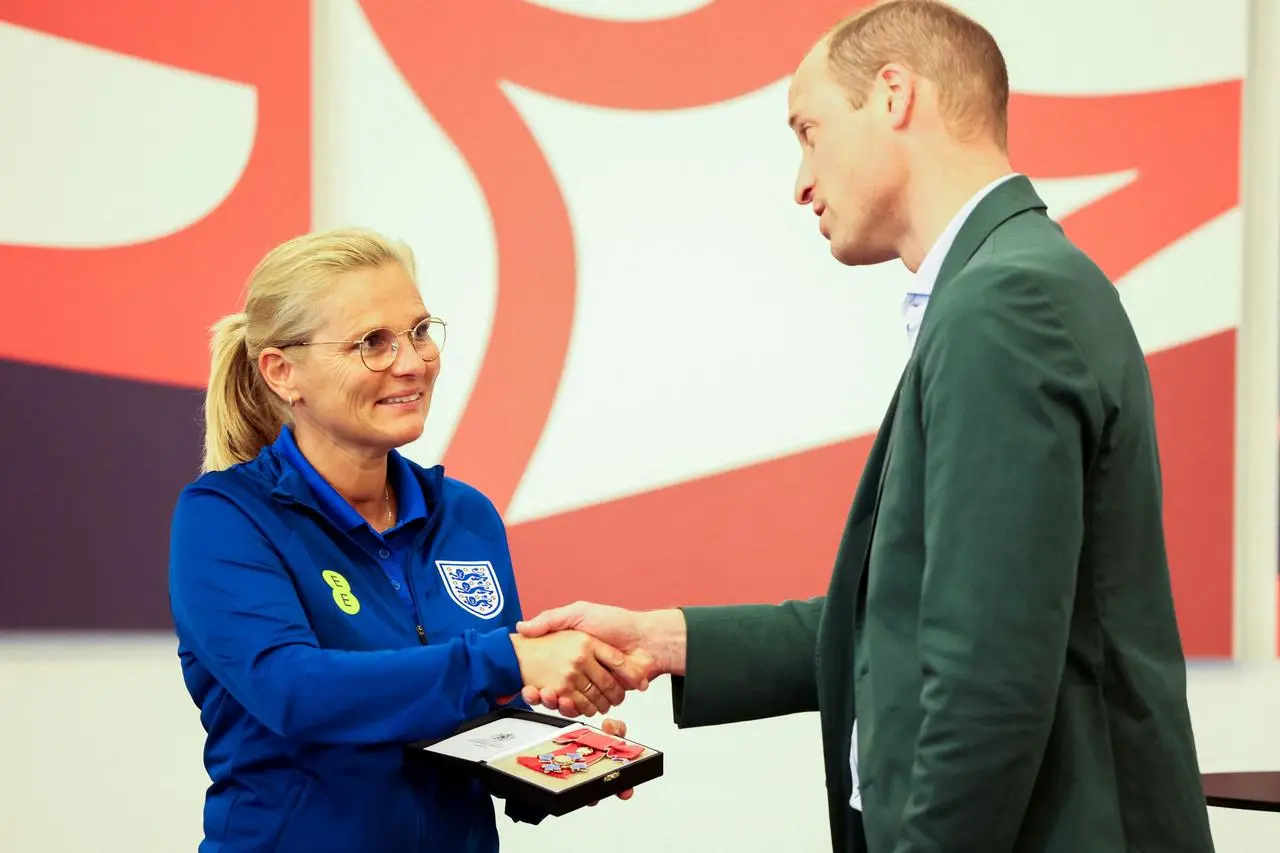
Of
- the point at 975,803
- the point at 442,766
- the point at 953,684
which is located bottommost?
the point at 442,766

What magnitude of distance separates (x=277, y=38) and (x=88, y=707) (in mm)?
1756

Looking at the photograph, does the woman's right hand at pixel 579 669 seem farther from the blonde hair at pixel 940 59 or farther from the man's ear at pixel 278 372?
the blonde hair at pixel 940 59

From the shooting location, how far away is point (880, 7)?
1484 mm

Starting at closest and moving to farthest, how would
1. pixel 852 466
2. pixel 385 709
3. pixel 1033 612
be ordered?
pixel 1033 612 → pixel 385 709 → pixel 852 466

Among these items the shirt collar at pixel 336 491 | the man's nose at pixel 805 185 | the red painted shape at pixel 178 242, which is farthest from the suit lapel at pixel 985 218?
the red painted shape at pixel 178 242

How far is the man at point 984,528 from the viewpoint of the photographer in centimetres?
111

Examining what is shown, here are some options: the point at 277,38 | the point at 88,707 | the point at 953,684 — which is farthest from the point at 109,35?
the point at 953,684

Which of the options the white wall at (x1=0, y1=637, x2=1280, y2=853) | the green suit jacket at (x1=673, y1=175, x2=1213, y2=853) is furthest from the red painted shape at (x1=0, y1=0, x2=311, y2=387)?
the green suit jacket at (x1=673, y1=175, x2=1213, y2=853)

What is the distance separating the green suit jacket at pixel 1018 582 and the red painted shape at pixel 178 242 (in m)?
2.16

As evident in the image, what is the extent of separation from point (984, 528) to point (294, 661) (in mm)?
923

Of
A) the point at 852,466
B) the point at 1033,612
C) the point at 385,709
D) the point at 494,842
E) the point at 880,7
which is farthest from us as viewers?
the point at 852,466

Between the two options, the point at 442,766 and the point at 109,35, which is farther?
the point at 109,35

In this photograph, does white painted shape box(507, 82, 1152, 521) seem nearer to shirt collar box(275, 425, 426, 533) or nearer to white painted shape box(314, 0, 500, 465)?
white painted shape box(314, 0, 500, 465)

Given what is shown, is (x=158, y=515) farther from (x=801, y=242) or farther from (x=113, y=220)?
(x=801, y=242)
